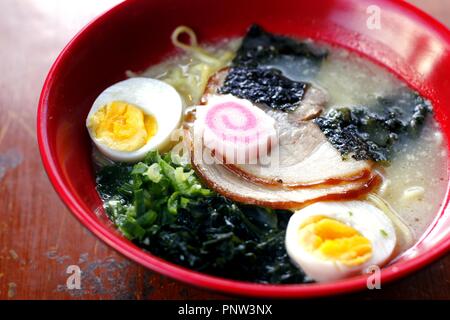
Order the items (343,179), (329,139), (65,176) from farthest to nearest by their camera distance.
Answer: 1. (329,139)
2. (343,179)
3. (65,176)

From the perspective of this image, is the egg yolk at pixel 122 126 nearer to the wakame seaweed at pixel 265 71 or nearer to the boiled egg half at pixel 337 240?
the wakame seaweed at pixel 265 71

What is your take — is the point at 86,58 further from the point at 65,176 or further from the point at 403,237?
the point at 403,237

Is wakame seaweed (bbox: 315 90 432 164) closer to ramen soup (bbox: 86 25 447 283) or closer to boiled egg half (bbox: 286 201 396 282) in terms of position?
ramen soup (bbox: 86 25 447 283)

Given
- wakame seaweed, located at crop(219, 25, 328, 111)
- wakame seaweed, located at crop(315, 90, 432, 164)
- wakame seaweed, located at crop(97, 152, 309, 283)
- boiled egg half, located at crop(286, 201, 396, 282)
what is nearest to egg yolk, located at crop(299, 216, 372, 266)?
boiled egg half, located at crop(286, 201, 396, 282)

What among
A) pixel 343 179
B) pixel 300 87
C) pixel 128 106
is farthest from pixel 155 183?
pixel 300 87

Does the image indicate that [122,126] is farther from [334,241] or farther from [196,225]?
[334,241]

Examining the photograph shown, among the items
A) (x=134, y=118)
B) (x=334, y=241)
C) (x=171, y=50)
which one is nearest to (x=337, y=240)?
(x=334, y=241)
